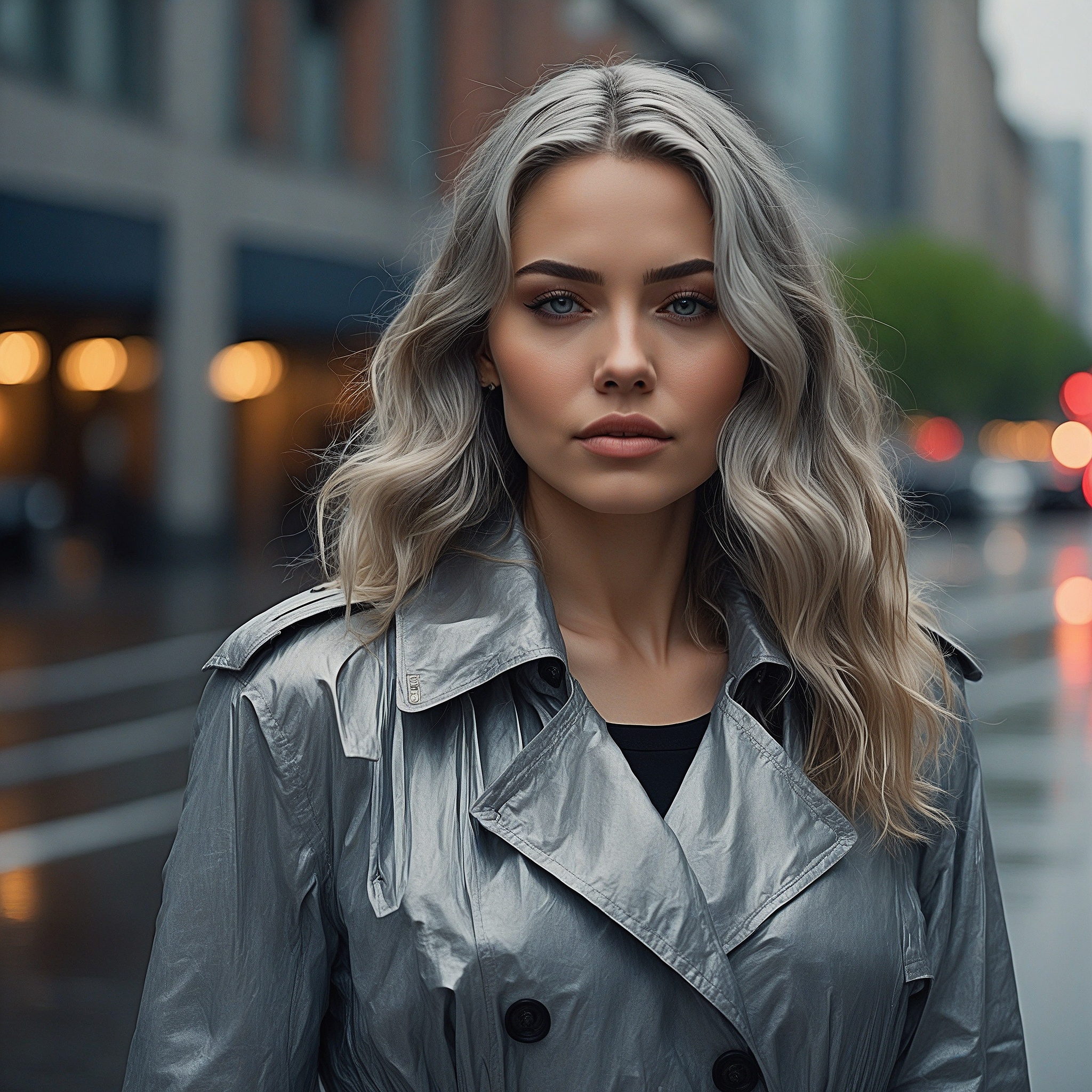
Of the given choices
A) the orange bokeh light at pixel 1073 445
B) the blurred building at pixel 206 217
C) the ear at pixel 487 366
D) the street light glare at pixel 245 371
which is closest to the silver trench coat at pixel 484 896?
the ear at pixel 487 366

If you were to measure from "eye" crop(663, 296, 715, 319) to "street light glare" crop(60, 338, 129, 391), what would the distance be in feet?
82.0

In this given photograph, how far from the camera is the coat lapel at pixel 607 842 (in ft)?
7.09

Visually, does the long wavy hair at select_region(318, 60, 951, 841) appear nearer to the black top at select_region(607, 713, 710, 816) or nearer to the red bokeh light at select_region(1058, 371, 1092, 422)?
the black top at select_region(607, 713, 710, 816)

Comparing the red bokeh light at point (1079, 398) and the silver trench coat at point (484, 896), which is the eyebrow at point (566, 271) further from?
the red bokeh light at point (1079, 398)

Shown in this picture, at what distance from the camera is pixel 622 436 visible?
90.3 inches

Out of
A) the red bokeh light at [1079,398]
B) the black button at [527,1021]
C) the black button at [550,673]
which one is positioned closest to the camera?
the black button at [527,1021]

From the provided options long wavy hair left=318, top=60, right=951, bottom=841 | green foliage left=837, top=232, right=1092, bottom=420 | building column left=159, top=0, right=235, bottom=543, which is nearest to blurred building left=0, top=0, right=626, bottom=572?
building column left=159, top=0, right=235, bottom=543

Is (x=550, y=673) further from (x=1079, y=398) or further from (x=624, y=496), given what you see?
(x=1079, y=398)

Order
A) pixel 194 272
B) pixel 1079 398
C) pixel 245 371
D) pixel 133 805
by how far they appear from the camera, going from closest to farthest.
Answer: pixel 133 805
pixel 194 272
pixel 245 371
pixel 1079 398

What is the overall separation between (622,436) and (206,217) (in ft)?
81.3

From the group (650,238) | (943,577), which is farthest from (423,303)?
(943,577)

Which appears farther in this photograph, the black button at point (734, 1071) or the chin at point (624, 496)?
the chin at point (624, 496)

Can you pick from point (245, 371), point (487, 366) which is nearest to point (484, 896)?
point (487, 366)

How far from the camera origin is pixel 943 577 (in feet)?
76.0
